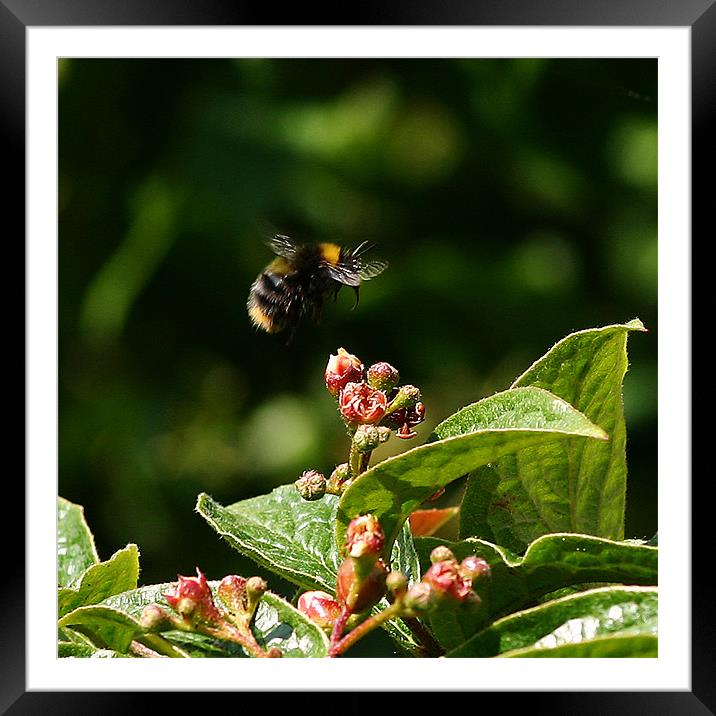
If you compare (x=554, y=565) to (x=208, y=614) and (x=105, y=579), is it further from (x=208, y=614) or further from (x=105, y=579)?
(x=105, y=579)

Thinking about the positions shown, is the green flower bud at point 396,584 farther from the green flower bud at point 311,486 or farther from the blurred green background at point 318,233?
the blurred green background at point 318,233

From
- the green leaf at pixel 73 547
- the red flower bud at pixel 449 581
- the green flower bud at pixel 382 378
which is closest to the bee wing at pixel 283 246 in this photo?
the green leaf at pixel 73 547

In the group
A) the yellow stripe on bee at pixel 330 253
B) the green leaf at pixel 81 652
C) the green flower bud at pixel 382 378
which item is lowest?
the green leaf at pixel 81 652

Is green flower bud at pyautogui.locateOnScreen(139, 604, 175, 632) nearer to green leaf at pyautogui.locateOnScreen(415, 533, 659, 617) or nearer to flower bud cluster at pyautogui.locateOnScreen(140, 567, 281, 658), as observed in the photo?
flower bud cluster at pyautogui.locateOnScreen(140, 567, 281, 658)

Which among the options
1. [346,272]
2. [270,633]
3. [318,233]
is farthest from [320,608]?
[318,233]

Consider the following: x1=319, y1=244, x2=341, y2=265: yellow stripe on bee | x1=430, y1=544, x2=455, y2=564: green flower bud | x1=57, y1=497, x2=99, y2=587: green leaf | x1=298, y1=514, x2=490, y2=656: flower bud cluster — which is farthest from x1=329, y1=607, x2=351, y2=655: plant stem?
x1=319, y1=244, x2=341, y2=265: yellow stripe on bee
